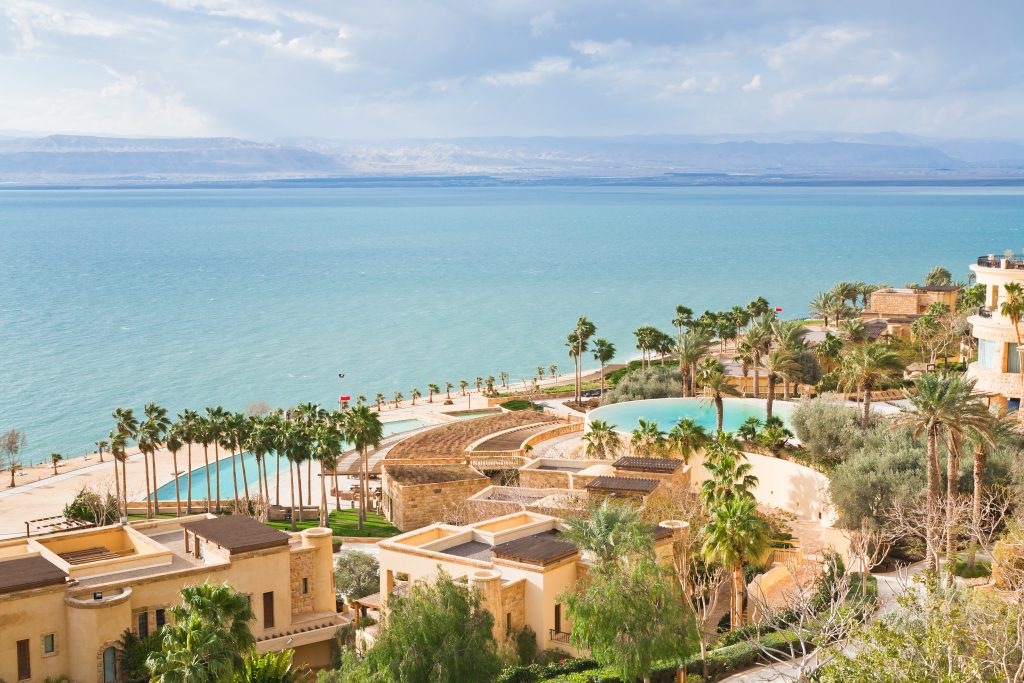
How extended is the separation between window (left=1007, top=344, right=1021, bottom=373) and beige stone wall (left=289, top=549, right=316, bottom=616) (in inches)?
1171

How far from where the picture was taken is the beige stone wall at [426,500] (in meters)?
46.4

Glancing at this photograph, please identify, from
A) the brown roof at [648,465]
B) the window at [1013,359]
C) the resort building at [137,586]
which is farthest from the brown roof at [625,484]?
the window at [1013,359]

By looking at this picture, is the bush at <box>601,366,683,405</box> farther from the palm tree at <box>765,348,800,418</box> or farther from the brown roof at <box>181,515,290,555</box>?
the brown roof at <box>181,515,290,555</box>

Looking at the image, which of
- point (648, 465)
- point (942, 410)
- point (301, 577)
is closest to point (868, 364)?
point (648, 465)

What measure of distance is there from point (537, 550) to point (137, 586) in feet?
33.5

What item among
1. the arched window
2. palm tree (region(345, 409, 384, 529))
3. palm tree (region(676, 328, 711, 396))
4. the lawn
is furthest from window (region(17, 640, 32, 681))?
palm tree (region(676, 328, 711, 396))

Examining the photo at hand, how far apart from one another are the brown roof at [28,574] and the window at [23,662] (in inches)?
51.5

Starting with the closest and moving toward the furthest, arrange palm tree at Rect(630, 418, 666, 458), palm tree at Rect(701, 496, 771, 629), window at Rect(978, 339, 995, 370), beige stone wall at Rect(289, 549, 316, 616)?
1. palm tree at Rect(701, 496, 771, 629)
2. beige stone wall at Rect(289, 549, 316, 616)
3. window at Rect(978, 339, 995, 370)
4. palm tree at Rect(630, 418, 666, 458)

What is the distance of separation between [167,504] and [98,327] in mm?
80673

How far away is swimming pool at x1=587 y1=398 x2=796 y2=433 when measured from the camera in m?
53.4

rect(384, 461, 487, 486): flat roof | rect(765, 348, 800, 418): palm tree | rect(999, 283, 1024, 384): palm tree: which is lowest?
rect(384, 461, 487, 486): flat roof

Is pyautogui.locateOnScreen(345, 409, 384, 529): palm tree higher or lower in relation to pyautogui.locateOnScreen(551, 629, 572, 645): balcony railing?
higher

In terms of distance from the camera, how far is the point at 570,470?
152 feet

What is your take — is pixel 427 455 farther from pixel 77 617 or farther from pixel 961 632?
pixel 961 632
